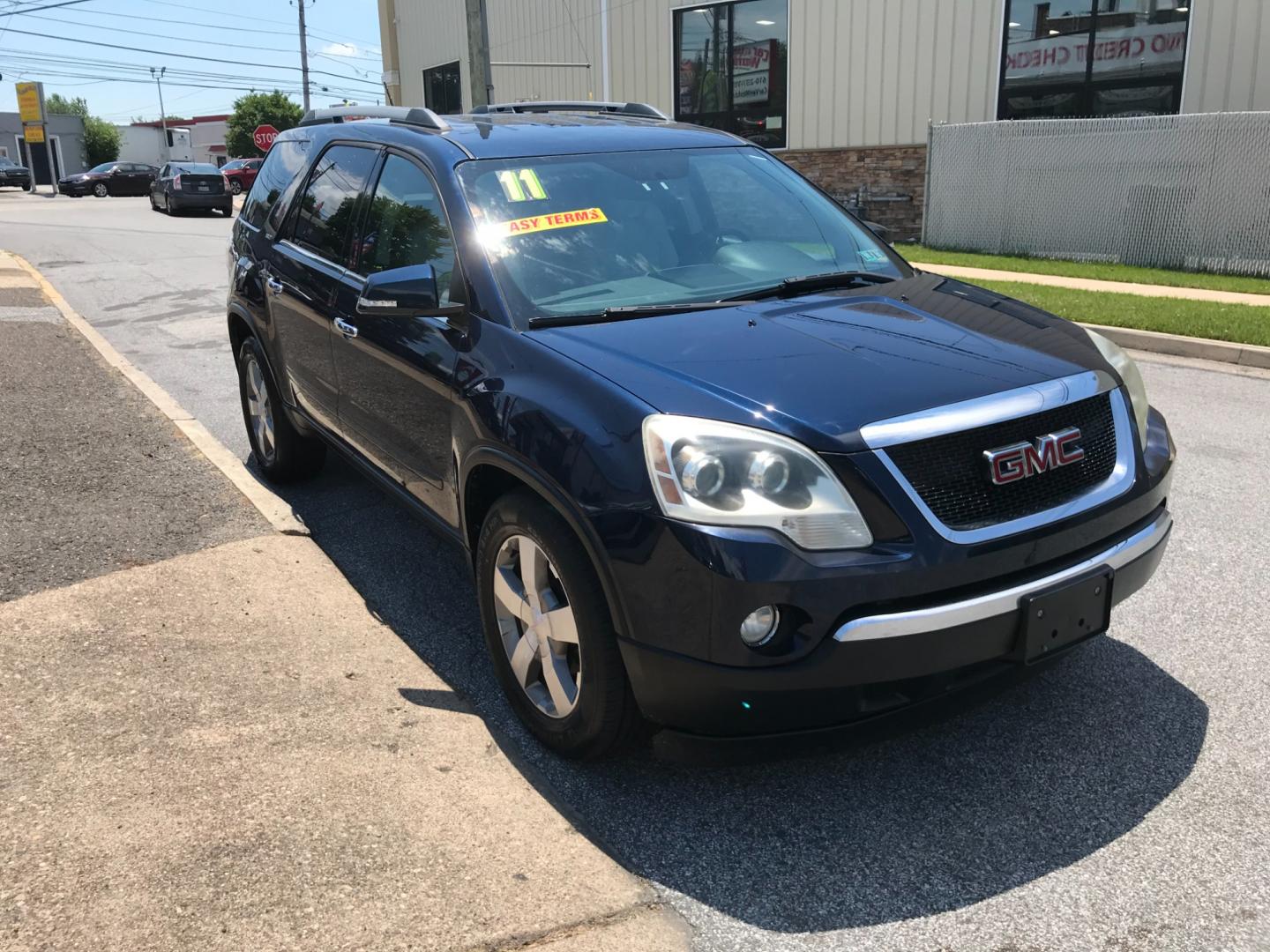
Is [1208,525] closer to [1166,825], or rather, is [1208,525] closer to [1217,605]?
[1217,605]

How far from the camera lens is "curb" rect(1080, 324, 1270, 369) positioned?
27.7 feet

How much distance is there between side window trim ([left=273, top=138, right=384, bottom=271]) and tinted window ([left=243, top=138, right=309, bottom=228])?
0.25 ft

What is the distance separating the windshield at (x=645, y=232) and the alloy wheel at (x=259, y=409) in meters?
2.42

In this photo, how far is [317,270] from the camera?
4578 millimetres

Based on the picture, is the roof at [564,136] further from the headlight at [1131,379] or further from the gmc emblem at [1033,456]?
the gmc emblem at [1033,456]

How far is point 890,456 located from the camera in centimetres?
258

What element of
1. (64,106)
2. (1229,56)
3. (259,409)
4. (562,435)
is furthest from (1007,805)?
(64,106)

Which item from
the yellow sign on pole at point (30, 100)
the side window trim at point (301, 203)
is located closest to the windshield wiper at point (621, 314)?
Result: the side window trim at point (301, 203)

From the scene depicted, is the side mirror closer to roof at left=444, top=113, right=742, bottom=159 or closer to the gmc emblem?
roof at left=444, top=113, right=742, bottom=159

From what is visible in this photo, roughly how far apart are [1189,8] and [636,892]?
52.5 ft

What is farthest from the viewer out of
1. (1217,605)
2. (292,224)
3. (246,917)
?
(292,224)

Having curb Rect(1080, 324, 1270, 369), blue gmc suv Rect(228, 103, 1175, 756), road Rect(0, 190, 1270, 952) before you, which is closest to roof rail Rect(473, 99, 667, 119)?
blue gmc suv Rect(228, 103, 1175, 756)

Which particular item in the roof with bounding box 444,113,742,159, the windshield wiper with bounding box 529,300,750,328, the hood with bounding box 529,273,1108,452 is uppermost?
the roof with bounding box 444,113,742,159

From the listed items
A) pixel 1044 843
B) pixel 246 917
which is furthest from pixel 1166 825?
pixel 246 917
